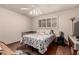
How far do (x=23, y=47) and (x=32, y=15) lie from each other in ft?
1.38

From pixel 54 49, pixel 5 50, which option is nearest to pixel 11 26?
pixel 5 50

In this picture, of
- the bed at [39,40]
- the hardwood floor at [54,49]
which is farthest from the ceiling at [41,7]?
the hardwood floor at [54,49]

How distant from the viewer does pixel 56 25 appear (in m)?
1.09

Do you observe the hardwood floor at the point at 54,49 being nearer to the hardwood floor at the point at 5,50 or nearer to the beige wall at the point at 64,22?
the hardwood floor at the point at 5,50

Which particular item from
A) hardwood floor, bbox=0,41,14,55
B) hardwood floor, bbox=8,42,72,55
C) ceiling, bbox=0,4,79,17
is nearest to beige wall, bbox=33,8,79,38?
ceiling, bbox=0,4,79,17

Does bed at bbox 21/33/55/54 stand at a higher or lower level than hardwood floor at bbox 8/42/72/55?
higher

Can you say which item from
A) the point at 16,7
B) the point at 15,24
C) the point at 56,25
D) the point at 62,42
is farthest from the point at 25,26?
the point at 62,42

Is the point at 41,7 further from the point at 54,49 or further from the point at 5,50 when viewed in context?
the point at 5,50

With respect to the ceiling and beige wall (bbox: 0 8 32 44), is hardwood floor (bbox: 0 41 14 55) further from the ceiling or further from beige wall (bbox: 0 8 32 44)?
the ceiling

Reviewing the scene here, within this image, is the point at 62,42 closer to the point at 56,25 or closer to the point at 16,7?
the point at 56,25

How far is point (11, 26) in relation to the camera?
107 cm

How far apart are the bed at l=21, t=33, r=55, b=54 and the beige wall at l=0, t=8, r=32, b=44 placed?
0.29 feet

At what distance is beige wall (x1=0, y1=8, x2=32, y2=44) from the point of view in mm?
1038

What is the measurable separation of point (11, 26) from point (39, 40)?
380mm
